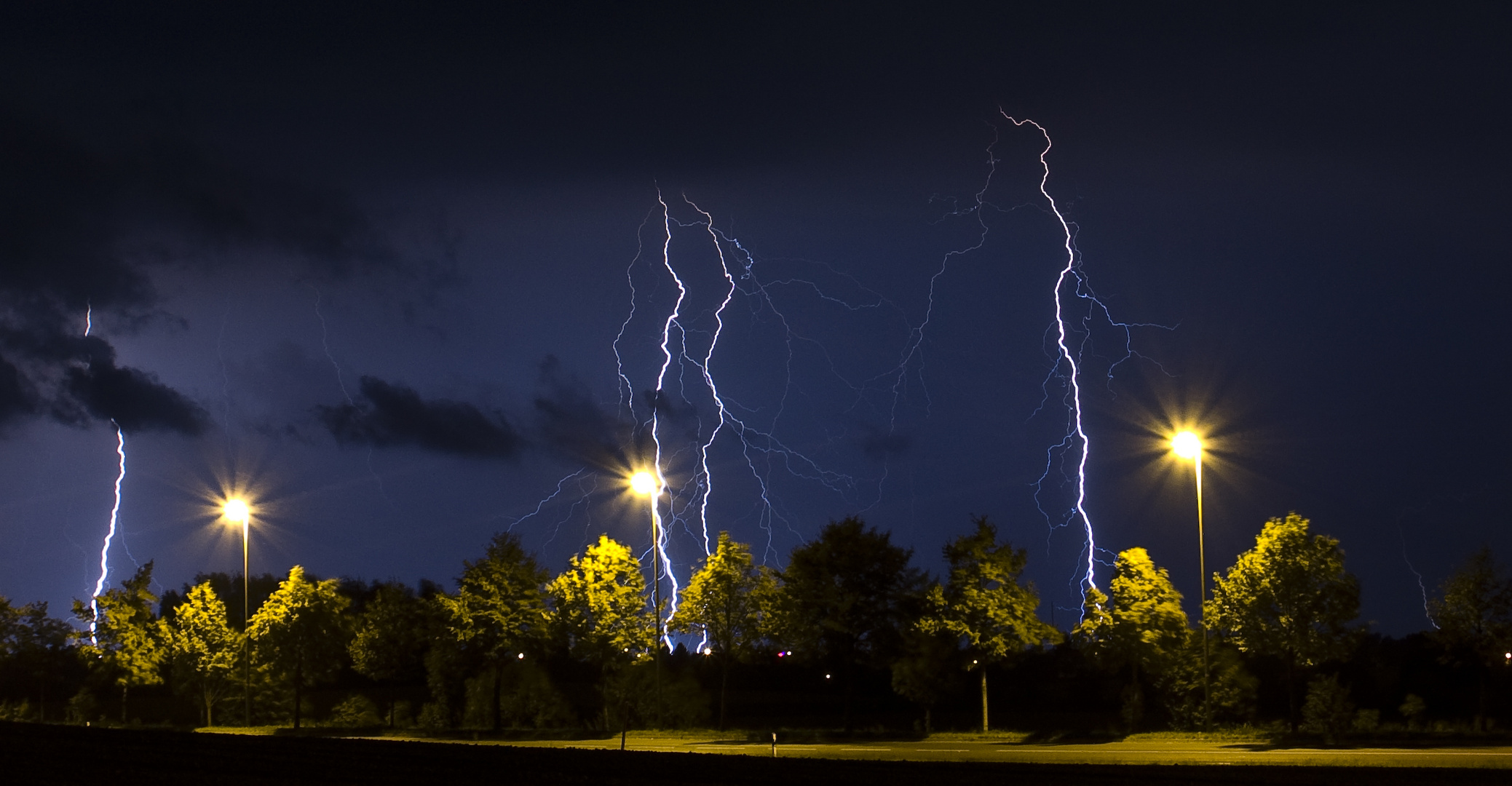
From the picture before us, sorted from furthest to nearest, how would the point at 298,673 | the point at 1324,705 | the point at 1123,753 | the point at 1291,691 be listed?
the point at 298,673
the point at 1324,705
the point at 1291,691
the point at 1123,753

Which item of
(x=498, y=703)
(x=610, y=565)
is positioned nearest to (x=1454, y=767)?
(x=610, y=565)

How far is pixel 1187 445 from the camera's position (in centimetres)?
2744

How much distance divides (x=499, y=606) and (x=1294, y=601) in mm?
23722

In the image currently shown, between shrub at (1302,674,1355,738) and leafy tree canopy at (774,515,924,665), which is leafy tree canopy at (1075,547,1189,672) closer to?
shrub at (1302,674,1355,738)

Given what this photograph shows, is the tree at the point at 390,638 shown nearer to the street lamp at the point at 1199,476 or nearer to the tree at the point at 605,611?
the tree at the point at 605,611

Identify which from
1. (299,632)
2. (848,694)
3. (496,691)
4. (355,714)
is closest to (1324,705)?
(848,694)

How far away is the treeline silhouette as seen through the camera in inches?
1187

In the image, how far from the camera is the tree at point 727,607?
122ft

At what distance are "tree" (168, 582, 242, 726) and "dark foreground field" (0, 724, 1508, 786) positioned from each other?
78.5 ft

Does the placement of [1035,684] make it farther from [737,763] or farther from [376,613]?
[737,763]

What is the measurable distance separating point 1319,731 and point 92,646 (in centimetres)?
Answer: 4497

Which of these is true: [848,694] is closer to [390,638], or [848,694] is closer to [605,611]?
[605,611]

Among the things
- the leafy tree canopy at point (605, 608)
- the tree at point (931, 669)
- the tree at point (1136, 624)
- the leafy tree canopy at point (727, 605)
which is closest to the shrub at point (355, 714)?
the leafy tree canopy at point (605, 608)

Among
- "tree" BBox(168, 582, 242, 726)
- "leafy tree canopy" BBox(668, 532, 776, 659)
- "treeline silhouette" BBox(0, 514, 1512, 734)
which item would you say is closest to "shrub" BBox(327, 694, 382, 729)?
"treeline silhouette" BBox(0, 514, 1512, 734)
